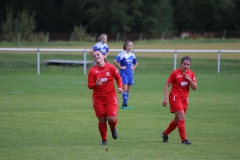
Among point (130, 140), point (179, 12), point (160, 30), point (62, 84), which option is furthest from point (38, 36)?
point (130, 140)

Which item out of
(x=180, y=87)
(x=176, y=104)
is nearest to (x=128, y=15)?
(x=180, y=87)

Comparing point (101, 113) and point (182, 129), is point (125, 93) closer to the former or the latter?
point (101, 113)

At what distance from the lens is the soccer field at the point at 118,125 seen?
962 centimetres

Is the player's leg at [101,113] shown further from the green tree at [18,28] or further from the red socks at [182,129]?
the green tree at [18,28]

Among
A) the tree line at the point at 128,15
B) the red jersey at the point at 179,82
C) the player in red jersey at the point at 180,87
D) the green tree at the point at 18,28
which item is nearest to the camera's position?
the player in red jersey at the point at 180,87

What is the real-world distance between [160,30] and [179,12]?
627 cm

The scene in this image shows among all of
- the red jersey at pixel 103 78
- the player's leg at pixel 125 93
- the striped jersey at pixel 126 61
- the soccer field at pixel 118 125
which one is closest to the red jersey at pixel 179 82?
the soccer field at pixel 118 125

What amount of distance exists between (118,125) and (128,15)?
61.6m

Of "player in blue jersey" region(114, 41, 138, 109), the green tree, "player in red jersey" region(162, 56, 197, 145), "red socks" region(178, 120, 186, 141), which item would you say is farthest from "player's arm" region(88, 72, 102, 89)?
the green tree

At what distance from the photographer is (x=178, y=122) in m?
10.3

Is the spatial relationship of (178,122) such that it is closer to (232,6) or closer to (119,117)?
(119,117)

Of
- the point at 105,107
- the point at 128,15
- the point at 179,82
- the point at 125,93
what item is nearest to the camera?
the point at 105,107

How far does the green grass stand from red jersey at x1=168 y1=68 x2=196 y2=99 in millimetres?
993

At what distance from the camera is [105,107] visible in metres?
10.3
